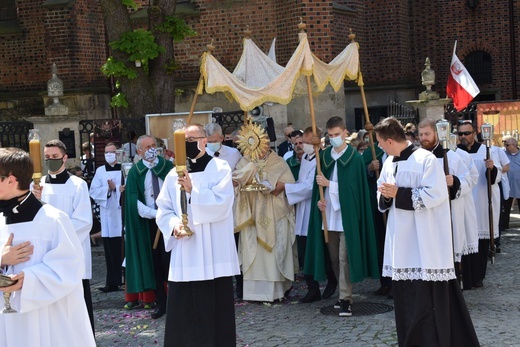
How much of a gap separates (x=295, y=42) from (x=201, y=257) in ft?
40.6

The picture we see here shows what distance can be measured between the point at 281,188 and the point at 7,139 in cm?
871

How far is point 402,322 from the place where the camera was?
727 cm

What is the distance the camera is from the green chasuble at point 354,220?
9719 mm

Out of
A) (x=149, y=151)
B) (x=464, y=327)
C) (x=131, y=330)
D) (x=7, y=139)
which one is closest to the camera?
(x=464, y=327)

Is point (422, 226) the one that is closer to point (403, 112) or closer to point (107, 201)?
point (107, 201)

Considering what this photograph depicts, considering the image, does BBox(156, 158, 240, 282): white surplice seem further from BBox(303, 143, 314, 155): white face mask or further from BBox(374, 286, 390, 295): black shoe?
BBox(374, 286, 390, 295): black shoe

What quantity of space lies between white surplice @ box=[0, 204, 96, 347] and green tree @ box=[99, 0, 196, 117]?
1064cm

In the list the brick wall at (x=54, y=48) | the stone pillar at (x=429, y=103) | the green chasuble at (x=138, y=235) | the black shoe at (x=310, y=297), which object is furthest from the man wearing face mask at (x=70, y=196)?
the brick wall at (x=54, y=48)

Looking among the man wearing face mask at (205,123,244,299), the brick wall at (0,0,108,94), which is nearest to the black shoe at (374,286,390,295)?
the man wearing face mask at (205,123,244,299)

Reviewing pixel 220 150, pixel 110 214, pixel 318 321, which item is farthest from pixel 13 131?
pixel 318 321

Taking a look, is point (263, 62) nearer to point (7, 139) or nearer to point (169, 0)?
point (169, 0)

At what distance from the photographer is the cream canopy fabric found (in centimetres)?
1043

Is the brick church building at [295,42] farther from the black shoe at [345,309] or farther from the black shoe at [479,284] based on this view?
the black shoe at [345,309]

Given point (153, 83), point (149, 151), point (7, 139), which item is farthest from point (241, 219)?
point (7, 139)
